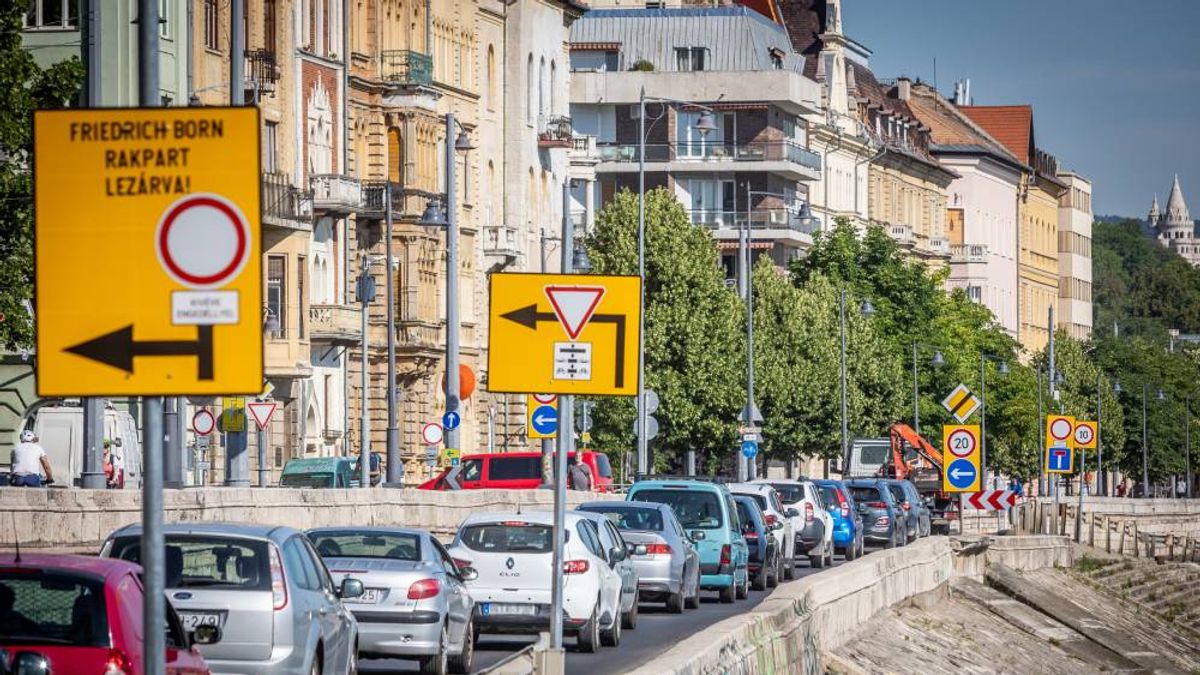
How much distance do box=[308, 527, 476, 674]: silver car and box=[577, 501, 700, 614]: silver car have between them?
934 cm

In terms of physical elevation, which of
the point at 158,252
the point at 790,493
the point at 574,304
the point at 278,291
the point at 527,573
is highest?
the point at 278,291

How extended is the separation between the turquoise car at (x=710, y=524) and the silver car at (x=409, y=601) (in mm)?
13349

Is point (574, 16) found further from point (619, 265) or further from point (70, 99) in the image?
point (70, 99)

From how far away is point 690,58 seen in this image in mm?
124125

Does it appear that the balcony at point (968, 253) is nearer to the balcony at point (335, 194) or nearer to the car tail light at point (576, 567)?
the balcony at point (335, 194)

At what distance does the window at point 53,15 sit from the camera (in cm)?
6288

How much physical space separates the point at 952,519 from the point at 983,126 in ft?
339

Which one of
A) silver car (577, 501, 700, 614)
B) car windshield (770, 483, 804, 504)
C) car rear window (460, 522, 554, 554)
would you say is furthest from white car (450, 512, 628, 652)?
car windshield (770, 483, 804, 504)

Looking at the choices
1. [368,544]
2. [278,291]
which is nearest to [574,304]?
[368,544]

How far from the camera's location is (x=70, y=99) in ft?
142

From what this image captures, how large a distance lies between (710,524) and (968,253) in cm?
12445

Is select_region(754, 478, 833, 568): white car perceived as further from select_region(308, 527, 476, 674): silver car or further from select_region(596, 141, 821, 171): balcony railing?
select_region(596, 141, 821, 171): balcony railing

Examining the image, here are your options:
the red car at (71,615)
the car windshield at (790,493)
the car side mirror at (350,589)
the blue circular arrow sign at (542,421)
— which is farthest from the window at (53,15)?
the red car at (71,615)

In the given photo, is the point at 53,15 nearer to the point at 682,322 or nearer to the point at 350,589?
the point at 682,322
